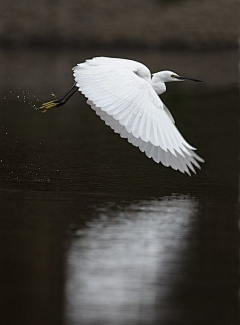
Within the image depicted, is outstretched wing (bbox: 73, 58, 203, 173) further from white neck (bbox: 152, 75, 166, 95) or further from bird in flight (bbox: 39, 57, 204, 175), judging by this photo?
white neck (bbox: 152, 75, 166, 95)

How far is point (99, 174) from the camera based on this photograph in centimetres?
521

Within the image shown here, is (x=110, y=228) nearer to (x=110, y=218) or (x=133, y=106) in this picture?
(x=110, y=218)

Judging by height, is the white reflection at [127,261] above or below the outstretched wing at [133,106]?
below

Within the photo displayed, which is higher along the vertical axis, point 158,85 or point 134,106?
point 158,85

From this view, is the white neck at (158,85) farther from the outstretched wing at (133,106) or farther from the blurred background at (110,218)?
the blurred background at (110,218)

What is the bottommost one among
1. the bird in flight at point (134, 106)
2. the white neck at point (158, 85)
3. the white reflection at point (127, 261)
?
the white reflection at point (127, 261)

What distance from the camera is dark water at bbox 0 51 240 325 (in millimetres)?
3088

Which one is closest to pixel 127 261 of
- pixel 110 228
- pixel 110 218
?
pixel 110 228

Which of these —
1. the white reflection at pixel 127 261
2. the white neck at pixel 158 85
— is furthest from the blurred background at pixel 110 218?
the white neck at pixel 158 85

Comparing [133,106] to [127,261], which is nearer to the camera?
[127,261]

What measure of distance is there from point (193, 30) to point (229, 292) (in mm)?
10553

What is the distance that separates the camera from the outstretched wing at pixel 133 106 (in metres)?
3.68

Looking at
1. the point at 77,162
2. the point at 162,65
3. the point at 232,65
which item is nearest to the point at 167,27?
the point at 232,65

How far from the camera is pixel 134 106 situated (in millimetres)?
3887
